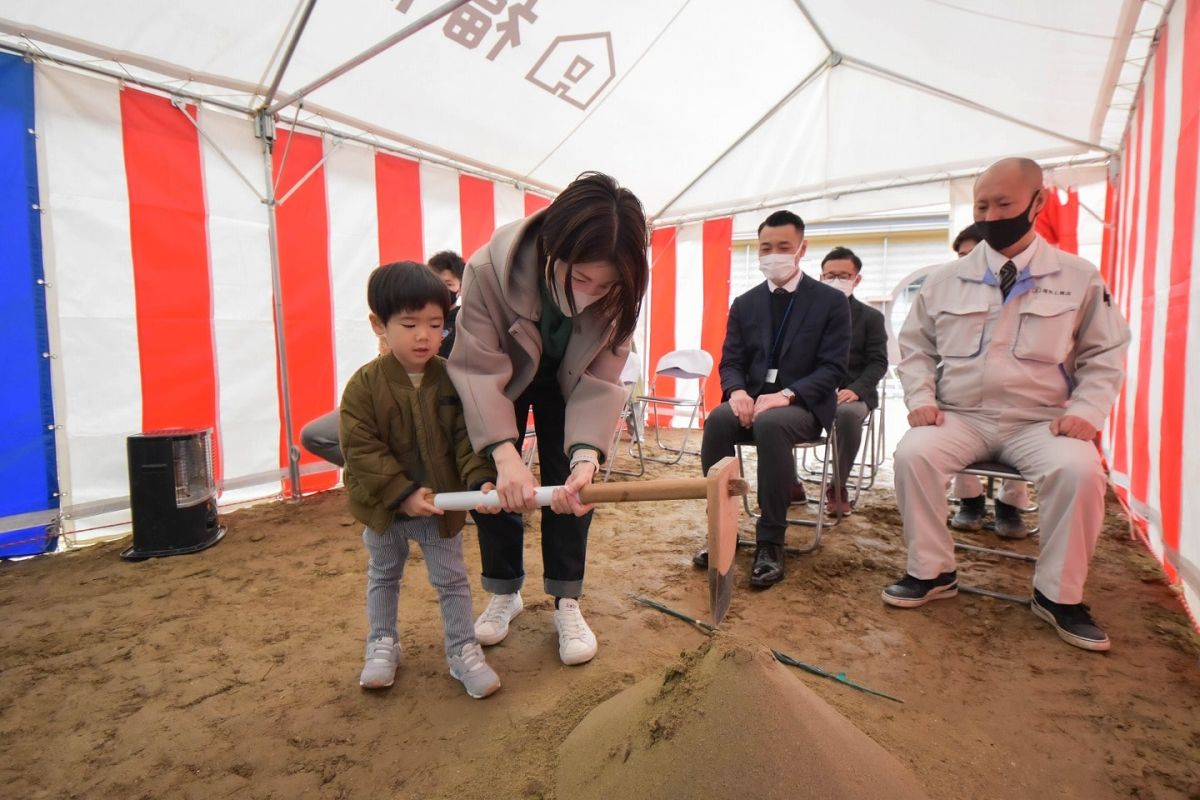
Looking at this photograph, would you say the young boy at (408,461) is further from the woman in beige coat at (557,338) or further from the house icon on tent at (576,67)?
the house icon on tent at (576,67)

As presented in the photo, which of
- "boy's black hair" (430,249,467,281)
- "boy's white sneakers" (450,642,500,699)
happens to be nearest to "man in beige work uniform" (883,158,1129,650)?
"boy's white sneakers" (450,642,500,699)

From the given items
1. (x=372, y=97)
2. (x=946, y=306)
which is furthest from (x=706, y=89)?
(x=946, y=306)

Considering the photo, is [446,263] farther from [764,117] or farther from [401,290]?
[764,117]

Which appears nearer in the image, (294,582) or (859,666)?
(859,666)

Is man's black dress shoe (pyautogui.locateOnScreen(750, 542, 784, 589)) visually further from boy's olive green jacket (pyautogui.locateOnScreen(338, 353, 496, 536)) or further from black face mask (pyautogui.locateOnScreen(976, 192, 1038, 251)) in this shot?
black face mask (pyautogui.locateOnScreen(976, 192, 1038, 251))

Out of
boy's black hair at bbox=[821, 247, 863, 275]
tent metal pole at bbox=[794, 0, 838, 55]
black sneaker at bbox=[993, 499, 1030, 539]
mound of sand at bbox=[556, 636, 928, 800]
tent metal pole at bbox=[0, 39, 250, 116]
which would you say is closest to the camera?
mound of sand at bbox=[556, 636, 928, 800]

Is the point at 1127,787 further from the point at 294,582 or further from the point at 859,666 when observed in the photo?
the point at 294,582

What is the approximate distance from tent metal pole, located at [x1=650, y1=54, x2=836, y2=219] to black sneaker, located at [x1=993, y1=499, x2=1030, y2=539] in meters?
3.59

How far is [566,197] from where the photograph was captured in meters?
1.32

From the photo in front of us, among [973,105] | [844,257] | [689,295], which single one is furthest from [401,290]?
[689,295]

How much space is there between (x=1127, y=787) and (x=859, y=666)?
1.99 feet

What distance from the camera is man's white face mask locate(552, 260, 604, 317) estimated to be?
1.36 m

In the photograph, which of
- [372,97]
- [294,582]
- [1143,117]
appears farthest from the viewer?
[372,97]

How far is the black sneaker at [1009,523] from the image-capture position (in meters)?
2.87
